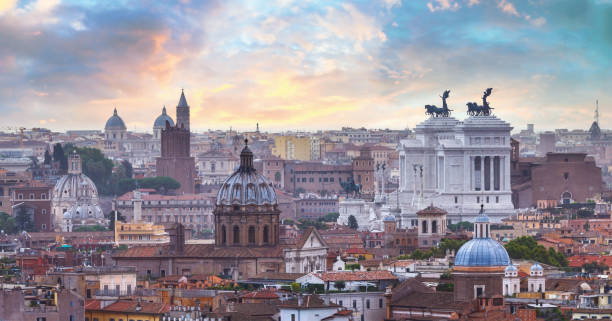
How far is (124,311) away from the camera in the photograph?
205 feet

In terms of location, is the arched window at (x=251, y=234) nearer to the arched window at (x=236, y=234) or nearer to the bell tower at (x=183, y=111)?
the arched window at (x=236, y=234)

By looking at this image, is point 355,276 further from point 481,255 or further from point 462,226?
point 462,226

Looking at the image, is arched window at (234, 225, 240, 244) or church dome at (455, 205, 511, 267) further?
arched window at (234, 225, 240, 244)

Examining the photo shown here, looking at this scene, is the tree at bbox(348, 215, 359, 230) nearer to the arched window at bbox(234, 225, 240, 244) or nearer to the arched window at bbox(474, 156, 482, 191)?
the arched window at bbox(474, 156, 482, 191)

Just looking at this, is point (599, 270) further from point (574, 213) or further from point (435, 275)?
point (574, 213)

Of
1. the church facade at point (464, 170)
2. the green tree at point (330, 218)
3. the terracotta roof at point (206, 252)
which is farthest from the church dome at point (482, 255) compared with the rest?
the green tree at point (330, 218)

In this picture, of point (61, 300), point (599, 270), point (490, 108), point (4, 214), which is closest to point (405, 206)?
point (490, 108)

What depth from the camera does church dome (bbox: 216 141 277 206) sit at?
8338 centimetres

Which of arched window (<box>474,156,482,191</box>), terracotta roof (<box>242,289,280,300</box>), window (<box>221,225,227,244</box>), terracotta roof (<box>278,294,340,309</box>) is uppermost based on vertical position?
arched window (<box>474,156,482,191</box>)

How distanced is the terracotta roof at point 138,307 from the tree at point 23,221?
71432 millimetres

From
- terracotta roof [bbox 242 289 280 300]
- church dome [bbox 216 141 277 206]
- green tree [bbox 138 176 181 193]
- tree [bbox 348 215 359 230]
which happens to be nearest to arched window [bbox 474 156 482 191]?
tree [bbox 348 215 359 230]

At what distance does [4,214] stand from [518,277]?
74874mm

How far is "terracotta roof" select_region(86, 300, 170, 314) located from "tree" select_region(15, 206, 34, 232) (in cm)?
7143

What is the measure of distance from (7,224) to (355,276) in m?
67.4
